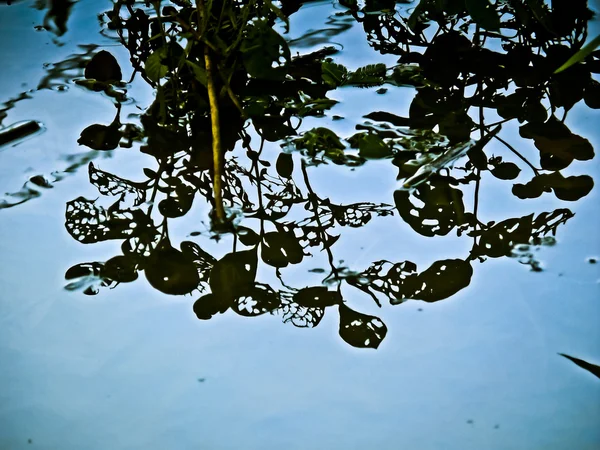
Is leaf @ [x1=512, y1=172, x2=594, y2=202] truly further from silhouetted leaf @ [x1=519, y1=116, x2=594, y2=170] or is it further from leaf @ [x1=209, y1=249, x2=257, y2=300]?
leaf @ [x1=209, y1=249, x2=257, y2=300]

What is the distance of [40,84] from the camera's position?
1.51 m

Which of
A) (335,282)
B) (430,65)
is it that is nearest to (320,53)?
(430,65)

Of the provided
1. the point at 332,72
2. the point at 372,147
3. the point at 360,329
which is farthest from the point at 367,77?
the point at 360,329

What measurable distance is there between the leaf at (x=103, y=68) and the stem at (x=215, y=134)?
0.30 meters

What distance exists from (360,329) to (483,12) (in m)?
0.77

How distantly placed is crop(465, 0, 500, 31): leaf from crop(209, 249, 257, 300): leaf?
28.0 inches

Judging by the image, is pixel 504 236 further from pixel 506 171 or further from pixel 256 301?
pixel 256 301

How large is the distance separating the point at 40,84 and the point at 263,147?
64 cm

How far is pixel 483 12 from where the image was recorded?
4.22 feet

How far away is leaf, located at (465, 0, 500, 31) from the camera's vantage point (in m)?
1.28

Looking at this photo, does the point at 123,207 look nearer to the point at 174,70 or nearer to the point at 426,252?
the point at 174,70

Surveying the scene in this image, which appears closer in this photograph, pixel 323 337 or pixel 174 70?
pixel 323 337

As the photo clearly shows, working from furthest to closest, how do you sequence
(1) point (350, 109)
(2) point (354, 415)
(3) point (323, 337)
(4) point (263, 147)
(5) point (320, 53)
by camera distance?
(5) point (320, 53) < (1) point (350, 109) < (4) point (263, 147) < (3) point (323, 337) < (2) point (354, 415)

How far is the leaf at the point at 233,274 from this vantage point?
3.17ft
